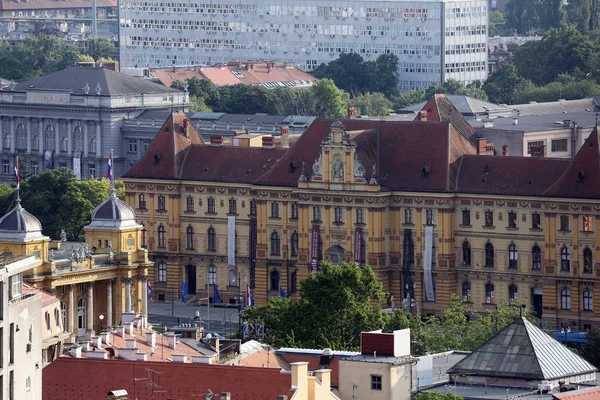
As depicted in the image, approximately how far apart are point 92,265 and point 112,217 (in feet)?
14.3

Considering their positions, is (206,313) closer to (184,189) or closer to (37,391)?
(184,189)

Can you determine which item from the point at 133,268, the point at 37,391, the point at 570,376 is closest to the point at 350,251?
the point at 133,268

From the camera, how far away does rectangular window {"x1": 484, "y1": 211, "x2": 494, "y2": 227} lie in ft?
609

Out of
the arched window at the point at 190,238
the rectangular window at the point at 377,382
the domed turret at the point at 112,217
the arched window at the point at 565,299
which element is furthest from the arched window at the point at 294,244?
the rectangular window at the point at 377,382

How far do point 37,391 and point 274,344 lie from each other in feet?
183

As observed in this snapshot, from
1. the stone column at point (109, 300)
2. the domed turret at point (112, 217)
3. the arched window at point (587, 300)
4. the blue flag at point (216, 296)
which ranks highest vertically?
the domed turret at point (112, 217)

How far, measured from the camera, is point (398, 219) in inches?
7446

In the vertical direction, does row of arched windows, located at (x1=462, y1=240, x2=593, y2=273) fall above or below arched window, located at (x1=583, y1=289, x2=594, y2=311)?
above

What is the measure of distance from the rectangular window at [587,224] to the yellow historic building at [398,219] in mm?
67

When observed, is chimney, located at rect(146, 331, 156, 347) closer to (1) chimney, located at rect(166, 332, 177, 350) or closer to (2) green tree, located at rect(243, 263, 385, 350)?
(1) chimney, located at rect(166, 332, 177, 350)

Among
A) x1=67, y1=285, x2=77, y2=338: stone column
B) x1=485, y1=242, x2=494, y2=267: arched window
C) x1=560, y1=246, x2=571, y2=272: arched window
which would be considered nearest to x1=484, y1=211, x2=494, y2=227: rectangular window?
x1=485, y1=242, x2=494, y2=267: arched window

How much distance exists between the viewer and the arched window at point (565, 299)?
182 metres

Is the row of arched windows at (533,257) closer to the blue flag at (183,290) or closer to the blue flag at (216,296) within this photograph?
the blue flag at (216,296)

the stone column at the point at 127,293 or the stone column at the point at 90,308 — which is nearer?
the stone column at the point at 90,308
